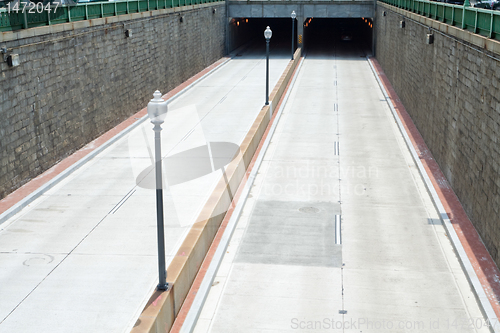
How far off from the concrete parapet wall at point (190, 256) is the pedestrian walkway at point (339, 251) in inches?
26.4

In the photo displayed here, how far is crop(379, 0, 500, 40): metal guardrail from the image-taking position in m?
16.0

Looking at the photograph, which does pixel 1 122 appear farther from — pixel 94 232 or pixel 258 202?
pixel 258 202

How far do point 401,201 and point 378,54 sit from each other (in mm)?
36561

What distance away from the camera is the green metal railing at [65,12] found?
63.5 feet

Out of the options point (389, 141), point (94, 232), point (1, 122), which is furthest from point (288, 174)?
point (1, 122)

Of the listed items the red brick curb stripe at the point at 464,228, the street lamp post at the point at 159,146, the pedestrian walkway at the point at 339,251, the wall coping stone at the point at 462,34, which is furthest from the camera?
the wall coping stone at the point at 462,34

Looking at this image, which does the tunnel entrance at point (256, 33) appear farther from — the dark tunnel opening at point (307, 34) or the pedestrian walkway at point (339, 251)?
the pedestrian walkway at point (339, 251)

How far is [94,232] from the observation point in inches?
643

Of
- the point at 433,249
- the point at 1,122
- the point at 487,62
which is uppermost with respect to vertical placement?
the point at 487,62

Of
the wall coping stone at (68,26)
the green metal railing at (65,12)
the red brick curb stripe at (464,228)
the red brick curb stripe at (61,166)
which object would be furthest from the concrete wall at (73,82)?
the red brick curb stripe at (464,228)

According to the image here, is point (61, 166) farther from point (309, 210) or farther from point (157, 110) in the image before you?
point (157, 110)

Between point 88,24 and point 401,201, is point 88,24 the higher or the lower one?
the higher one

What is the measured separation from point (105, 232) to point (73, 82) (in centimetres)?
1031

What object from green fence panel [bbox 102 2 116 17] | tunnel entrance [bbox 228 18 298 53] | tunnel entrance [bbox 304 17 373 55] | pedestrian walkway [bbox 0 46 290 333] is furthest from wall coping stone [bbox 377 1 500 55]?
tunnel entrance [bbox 304 17 373 55]
